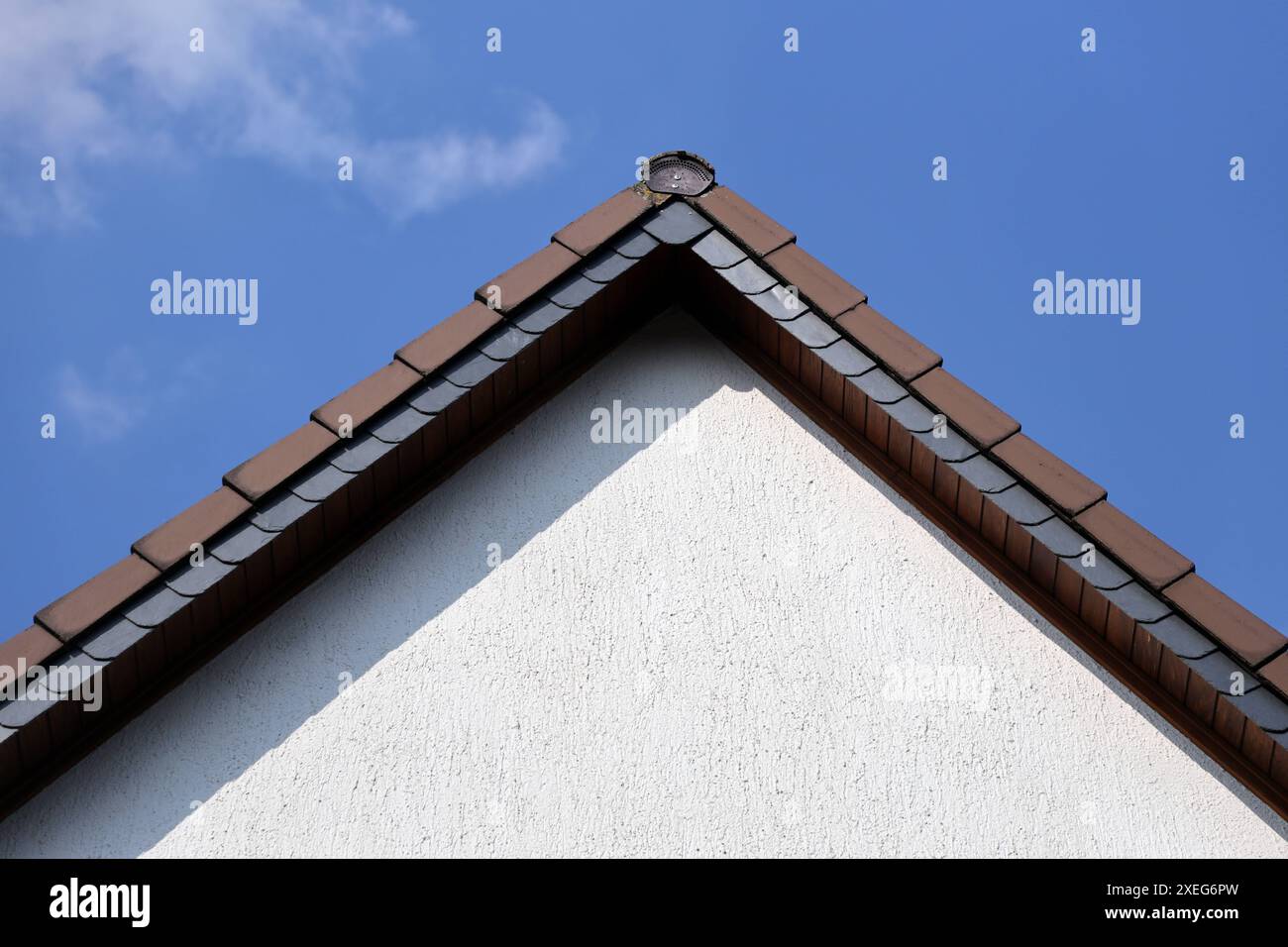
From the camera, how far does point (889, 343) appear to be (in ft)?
20.0

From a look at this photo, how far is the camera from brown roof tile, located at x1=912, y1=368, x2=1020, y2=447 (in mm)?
5855

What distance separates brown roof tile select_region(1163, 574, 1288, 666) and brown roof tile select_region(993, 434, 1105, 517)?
41cm

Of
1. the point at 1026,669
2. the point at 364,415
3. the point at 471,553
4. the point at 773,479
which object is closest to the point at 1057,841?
the point at 1026,669

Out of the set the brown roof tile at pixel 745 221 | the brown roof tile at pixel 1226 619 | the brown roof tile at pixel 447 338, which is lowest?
the brown roof tile at pixel 1226 619

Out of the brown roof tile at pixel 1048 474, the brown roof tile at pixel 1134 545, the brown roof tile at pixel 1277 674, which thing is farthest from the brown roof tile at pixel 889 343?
the brown roof tile at pixel 1277 674

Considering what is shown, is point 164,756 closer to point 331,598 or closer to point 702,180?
point 331,598

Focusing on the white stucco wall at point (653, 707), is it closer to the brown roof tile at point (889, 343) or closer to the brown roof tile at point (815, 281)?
the brown roof tile at point (889, 343)

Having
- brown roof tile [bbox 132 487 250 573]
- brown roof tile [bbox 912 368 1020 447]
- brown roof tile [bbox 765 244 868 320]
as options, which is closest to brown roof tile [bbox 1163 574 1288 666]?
brown roof tile [bbox 912 368 1020 447]

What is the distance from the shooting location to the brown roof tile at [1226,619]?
5355 mm
